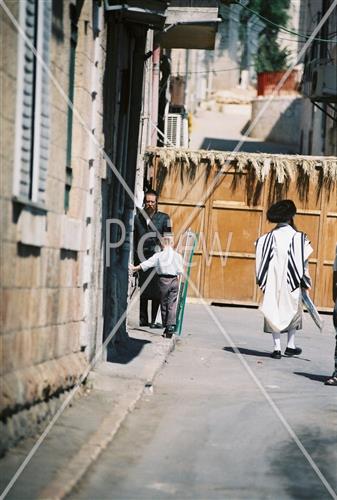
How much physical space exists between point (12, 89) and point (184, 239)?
536 inches

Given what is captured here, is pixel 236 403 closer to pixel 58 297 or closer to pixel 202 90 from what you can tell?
pixel 58 297

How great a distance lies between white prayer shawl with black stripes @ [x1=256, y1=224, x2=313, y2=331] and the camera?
15.5 meters

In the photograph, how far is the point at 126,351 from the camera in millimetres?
13758

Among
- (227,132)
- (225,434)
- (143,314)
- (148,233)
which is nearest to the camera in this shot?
(225,434)

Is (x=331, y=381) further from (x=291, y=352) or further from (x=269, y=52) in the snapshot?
(x=269, y=52)

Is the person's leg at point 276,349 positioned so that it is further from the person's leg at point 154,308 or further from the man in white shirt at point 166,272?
the person's leg at point 154,308

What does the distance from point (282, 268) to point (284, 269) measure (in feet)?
0.09

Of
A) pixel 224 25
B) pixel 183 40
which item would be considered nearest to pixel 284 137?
pixel 224 25

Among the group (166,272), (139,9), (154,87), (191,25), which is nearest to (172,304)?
(166,272)

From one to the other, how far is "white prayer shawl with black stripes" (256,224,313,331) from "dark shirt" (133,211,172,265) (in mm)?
1812

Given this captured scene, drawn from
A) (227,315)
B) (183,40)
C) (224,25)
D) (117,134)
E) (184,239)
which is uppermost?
(224,25)

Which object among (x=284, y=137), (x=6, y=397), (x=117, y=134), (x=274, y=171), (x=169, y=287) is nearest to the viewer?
(x=6, y=397)

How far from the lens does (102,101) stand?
1155 centimetres

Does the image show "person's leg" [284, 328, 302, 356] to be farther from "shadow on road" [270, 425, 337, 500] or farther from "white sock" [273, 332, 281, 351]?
"shadow on road" [270, 425, 337, 500]
